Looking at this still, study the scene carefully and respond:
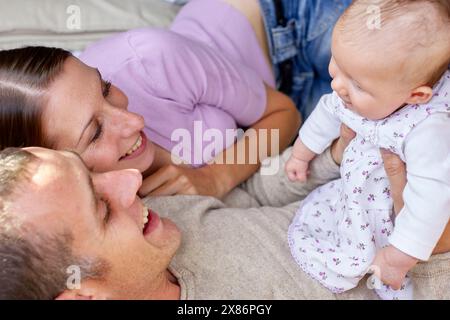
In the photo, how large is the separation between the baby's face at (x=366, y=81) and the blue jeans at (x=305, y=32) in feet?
1.85

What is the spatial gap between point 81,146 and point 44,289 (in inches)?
13.4

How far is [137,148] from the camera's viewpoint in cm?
127

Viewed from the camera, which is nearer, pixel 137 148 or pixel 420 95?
pixel 420 95

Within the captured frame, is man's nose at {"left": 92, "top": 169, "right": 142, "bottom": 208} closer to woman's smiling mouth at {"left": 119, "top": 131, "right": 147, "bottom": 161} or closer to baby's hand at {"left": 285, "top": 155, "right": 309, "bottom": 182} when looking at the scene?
woman's smiling mouth at {"left": 119, "top": 131, "right": 147, "bottom": 161}

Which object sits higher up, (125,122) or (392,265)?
(125,122)

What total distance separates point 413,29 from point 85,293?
658 mm

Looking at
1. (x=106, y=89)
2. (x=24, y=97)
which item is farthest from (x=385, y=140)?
(x=24, y=97)

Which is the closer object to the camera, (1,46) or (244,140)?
(244,140)

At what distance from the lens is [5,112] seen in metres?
1.11

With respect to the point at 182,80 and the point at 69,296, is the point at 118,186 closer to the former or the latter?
the point at 69,296

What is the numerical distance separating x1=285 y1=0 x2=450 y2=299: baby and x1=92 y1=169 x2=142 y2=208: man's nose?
0.38m
